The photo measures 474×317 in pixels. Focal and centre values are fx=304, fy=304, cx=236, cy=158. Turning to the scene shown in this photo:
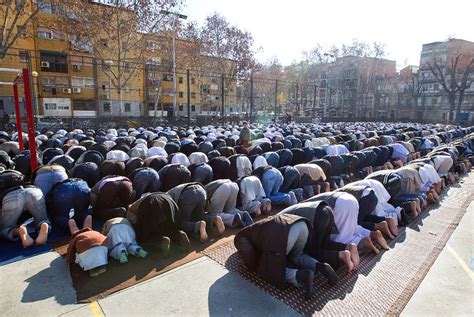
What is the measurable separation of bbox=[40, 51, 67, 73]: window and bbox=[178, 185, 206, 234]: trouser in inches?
1493

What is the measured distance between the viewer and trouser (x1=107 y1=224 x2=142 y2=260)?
413 cm

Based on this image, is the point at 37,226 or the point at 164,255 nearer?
the point at 164,255

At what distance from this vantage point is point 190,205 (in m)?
4.86

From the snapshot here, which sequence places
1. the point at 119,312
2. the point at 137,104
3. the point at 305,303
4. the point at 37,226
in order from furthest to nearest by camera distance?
the point at 137,104 → the point at 37,226 → the point at 305,303 → the point at 119,312

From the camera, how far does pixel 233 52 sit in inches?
1406

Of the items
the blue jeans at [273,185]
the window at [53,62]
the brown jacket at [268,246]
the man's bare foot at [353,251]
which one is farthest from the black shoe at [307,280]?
the window at [53,62]

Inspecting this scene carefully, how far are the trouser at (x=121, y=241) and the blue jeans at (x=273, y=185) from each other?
313cm

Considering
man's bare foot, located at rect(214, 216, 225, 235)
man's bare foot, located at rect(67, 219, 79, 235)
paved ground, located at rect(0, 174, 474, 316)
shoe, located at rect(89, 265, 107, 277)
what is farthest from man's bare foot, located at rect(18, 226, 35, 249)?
man's bare foot, located at rect(214, 216, 225, 235)

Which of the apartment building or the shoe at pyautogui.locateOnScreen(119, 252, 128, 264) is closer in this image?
the shoe at pyautogui.locateOnScreen(119, 252, 128, 264)

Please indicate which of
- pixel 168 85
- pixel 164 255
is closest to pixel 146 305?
pixel 164 255

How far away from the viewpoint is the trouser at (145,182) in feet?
20.0

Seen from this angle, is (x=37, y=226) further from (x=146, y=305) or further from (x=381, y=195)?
(x=381, y=195)

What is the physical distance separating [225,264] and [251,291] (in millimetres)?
705

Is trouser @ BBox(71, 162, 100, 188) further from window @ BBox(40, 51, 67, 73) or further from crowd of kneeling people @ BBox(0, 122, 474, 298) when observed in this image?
window @ BBox(40, 51, 67, 73)
